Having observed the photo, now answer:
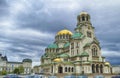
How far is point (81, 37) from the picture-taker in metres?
74.9

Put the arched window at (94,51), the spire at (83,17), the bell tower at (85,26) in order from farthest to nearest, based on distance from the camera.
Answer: the spire at (83,17), the bell tower at (85,26), the arched window at (94,51)

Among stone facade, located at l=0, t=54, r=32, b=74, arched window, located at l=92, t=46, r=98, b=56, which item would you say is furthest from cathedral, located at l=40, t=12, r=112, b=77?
stone facade, located at l=0, t=54, r=32, b=74

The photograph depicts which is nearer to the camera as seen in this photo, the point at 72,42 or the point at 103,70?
→ the point at 103,70

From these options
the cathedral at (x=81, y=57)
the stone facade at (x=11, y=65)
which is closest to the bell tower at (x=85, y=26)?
the cathedral at (x=81, y=57)

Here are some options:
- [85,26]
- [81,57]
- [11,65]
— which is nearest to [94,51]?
[81,57]

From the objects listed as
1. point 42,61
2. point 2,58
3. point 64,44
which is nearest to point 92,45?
point 64,44

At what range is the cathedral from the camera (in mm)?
70188

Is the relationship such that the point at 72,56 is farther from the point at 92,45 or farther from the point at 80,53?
the point at 92,45

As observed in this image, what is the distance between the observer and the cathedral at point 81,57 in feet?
230

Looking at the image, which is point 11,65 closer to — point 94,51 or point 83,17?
point 83,17

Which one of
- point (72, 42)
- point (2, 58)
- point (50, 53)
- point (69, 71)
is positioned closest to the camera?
point (69, 71)

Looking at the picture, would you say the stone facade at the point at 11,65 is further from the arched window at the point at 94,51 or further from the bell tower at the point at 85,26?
the arched window at the point at 94,51

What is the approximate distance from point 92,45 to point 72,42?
8640 mm

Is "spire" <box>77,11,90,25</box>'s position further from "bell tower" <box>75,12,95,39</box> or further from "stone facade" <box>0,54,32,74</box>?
"stone facade" <box>0,54,32,74</box>
